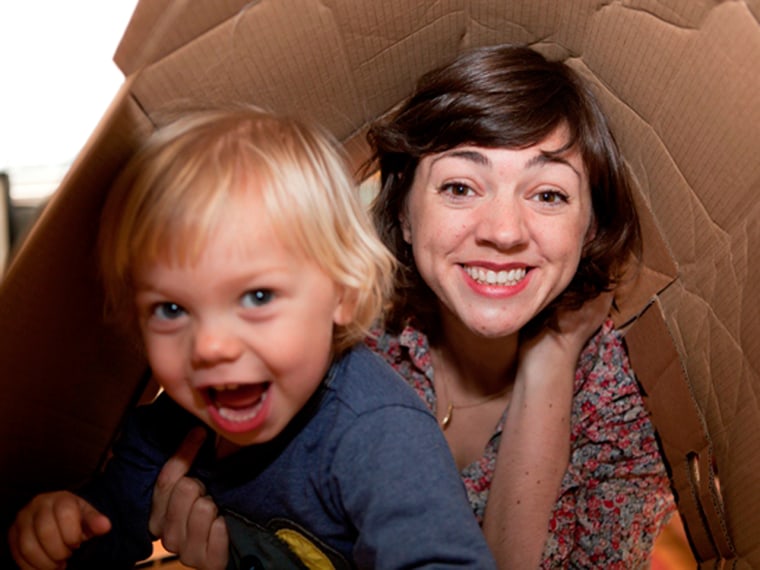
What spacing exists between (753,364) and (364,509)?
42 centimetres

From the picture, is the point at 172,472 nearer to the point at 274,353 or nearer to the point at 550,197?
the point at 274,353

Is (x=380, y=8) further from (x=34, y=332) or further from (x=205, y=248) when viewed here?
(x=34, y=332)

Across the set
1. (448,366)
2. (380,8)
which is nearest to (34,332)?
(380,8)

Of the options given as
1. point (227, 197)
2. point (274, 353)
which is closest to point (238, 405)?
point (274, 353)

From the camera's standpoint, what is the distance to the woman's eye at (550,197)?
90 centimetres

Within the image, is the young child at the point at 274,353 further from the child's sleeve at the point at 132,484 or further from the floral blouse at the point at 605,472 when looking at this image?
the floral blouse at the point at 605,472

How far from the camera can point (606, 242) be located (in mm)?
1029

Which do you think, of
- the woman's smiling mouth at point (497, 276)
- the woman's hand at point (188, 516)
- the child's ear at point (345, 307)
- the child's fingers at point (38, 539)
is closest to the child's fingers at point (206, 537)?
the woman's hand at point (188, 516)

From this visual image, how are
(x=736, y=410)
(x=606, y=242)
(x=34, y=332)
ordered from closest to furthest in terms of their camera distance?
1. (x=34, y=332)
2. (x=736, y=410)
3. (x=606, y=242)

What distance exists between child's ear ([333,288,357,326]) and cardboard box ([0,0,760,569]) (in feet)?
0.76

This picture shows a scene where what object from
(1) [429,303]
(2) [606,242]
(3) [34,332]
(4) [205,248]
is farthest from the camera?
(1) [429,303]

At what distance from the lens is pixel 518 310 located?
0.91 meters

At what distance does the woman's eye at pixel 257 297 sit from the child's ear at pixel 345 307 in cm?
9

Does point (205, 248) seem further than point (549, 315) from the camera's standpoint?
No
